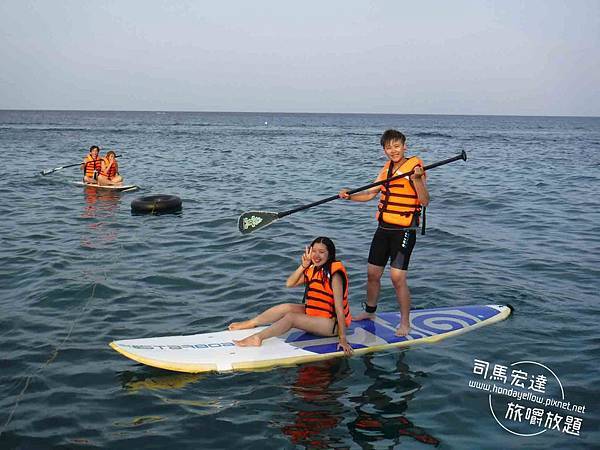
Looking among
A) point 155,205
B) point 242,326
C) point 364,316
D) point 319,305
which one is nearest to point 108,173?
point 155,205

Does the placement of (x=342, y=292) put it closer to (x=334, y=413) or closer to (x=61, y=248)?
(x=334, y=413)

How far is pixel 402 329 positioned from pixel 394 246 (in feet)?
3.50

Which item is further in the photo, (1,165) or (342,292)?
(1,165)

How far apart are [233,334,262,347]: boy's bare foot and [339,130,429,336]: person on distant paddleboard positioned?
70.3 inches

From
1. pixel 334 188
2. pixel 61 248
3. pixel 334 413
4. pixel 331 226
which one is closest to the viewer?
pixel 334 413

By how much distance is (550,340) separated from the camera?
7.33 metres

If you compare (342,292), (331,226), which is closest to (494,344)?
(342,292)

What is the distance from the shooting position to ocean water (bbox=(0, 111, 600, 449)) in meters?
5.33

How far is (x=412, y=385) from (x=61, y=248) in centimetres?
822

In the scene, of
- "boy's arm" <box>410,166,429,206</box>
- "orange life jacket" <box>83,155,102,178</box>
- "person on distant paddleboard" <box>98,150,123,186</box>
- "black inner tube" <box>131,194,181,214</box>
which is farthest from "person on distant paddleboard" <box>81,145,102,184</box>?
"boy's arm" <box>410,166,429,206</box>

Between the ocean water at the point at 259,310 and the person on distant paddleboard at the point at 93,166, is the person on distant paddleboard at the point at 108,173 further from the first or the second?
the ocean water at the point at 259,310

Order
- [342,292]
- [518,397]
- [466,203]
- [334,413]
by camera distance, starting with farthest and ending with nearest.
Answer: [466,203]
[342,292]
[518,397]
[334,413]

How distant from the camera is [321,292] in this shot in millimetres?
6863

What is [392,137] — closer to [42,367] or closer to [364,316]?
[364,316]
